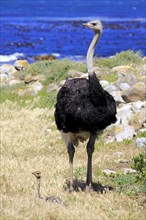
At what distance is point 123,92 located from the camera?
15500mm

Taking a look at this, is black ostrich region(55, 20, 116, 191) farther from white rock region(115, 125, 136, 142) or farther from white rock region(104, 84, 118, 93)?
white rock region(104, 84, 118, 93)

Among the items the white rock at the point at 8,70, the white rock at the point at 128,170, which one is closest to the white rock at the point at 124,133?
the white rock at the point at 128,170

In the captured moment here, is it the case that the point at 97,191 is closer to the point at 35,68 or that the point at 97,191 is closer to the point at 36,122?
the point at 36,122

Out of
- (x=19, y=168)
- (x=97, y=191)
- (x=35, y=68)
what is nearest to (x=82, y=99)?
(x=97, y=191)

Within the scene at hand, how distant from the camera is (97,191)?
9719 mm

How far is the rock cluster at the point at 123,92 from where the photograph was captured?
13.6m

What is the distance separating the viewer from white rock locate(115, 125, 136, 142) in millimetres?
13123

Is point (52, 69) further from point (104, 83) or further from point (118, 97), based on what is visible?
point (118, 97)

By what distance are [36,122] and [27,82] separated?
4.82 m

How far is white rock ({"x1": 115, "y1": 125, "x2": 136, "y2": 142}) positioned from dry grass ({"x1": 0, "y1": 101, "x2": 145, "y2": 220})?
404 mm

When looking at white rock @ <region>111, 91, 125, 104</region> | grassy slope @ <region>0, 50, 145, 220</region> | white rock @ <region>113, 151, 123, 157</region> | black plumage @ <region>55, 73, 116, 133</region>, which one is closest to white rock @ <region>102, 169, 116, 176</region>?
grassy slope @ <region>0, 50, 145, 220</region>

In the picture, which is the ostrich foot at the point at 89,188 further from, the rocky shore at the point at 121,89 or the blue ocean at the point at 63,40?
the blue ocean at the point at 63,40

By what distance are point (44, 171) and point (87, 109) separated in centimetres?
195

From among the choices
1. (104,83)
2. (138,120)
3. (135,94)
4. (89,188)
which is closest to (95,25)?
(89,188)
